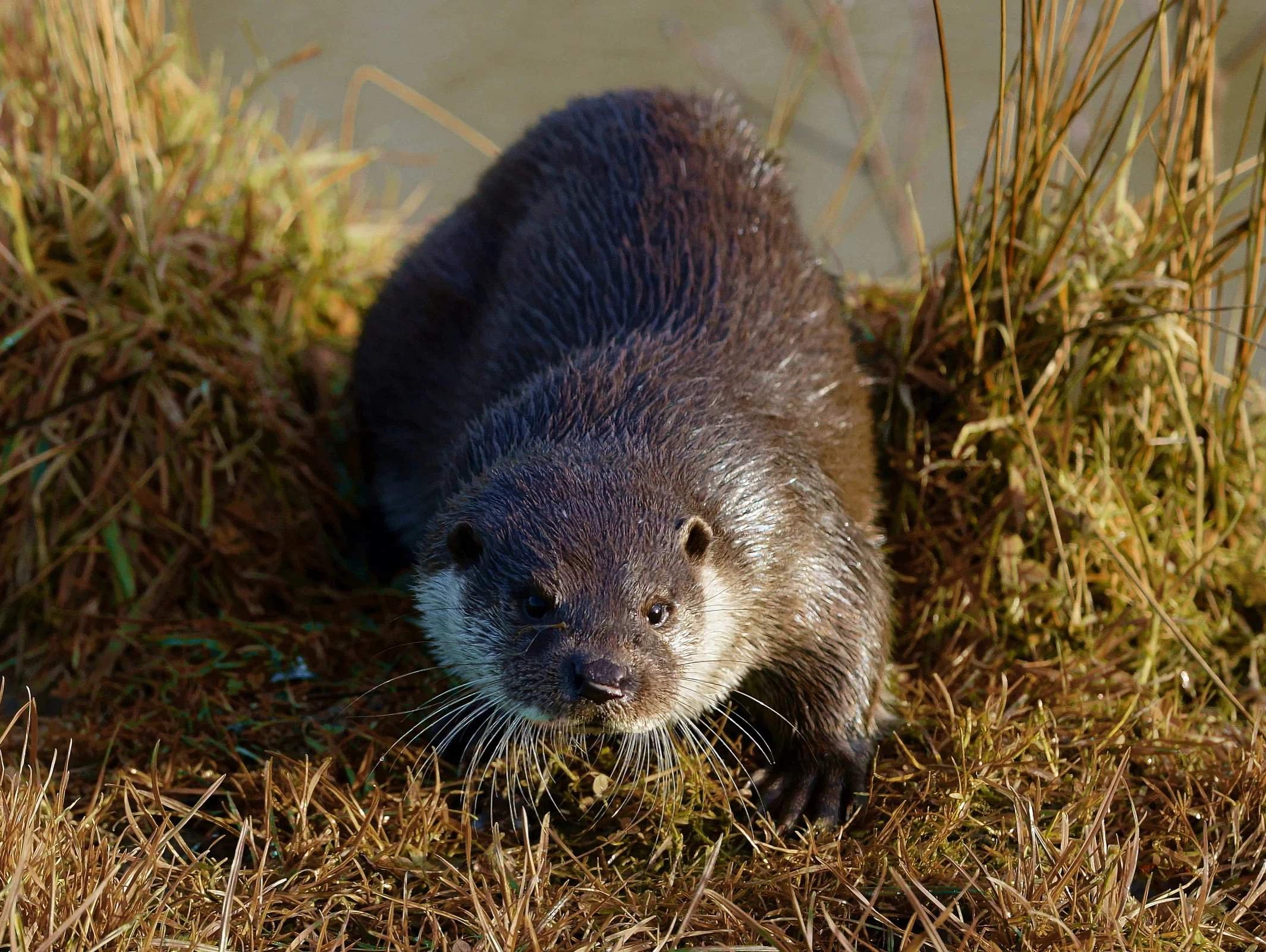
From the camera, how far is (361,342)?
3859 millimetres

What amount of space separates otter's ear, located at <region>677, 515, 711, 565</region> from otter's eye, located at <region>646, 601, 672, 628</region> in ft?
0.38

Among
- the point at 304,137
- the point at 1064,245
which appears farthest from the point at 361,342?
the point at 1064,245

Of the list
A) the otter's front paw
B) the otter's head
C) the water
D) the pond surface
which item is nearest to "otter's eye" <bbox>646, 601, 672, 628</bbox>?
the otter's head

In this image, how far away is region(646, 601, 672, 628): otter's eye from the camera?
8.04ft

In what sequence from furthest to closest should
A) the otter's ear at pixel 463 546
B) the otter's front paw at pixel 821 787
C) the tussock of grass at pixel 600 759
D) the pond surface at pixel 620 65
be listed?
the pond surface at pixel 620 65 < the otter's front paw at pixel 821 787 < the otter's ear at pixel 463 546 < the tussock of grass at pixel 600 759

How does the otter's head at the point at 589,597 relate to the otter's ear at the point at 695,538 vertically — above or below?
below

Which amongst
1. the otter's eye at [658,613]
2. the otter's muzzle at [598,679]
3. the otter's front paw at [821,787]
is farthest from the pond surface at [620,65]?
the otter's muzzle at [598,679]

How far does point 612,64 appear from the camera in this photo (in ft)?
30.2

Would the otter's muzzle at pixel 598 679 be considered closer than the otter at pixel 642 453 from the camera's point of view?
Yes

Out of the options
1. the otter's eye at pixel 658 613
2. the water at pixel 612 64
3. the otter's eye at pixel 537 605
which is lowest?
the otter's eye at pixel 537 605

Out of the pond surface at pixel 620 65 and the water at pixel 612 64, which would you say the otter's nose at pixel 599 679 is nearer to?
the pond surface at pixel 620 65

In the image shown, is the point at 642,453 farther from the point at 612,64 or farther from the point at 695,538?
the point at 612,64


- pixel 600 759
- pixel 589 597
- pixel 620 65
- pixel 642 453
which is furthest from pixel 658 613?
pixel 620 65

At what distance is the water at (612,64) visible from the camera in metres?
7.95
